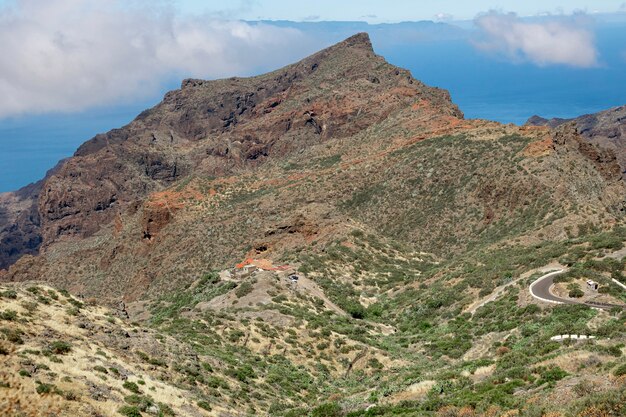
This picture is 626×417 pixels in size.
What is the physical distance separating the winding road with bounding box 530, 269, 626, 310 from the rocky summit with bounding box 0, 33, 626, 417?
17 centimetres

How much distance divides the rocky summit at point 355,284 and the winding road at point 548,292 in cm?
17

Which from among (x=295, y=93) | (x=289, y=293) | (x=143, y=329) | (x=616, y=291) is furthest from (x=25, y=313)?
(x=295, y=93)

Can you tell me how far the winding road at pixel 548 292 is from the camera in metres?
33.7

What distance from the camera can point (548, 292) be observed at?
37875 mm

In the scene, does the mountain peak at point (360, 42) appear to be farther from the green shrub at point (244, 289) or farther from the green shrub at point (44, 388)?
the green shrub at point (44, 388)

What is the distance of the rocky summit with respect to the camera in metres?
23.1

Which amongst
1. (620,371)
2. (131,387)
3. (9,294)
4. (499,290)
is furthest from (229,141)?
(620,371)

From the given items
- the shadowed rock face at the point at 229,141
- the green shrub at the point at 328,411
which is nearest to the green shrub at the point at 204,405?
the green shrub at the point at 328,411

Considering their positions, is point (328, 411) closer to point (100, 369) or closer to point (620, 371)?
point (100, 369)

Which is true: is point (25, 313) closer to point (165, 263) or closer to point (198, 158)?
point (165, 263)

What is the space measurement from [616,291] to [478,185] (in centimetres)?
3551

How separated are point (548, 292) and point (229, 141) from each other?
112 m

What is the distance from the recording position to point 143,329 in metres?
32.1

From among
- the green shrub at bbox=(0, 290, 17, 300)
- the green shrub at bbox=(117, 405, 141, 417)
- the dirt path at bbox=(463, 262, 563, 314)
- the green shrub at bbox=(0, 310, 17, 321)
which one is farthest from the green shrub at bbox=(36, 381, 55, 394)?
the dirt path at bbox=(463, 262, 563, 314)
